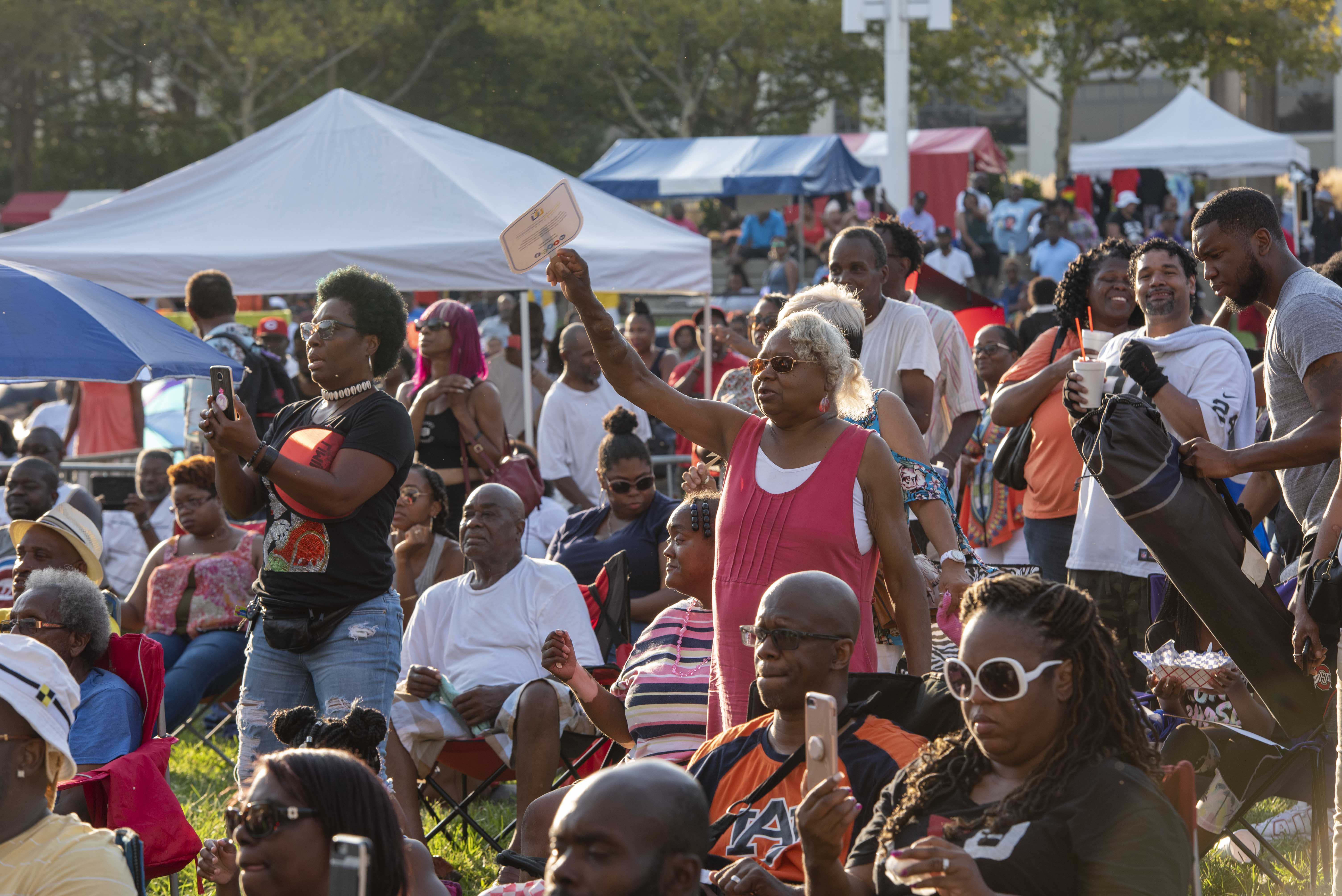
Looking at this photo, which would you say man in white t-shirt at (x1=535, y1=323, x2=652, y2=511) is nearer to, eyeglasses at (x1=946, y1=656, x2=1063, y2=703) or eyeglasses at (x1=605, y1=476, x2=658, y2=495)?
eyeglasses at (x1=605, y1=476, x2=658, y2=495)

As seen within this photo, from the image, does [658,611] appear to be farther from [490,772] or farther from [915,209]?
[915,209]

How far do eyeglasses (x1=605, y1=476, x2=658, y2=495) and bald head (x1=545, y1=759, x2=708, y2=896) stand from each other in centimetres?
425

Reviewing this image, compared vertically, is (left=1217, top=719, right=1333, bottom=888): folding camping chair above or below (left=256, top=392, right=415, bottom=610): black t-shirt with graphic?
below

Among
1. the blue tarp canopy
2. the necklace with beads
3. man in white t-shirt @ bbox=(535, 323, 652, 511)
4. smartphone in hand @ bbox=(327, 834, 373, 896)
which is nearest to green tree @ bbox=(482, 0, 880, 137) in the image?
the blue tarp canopy

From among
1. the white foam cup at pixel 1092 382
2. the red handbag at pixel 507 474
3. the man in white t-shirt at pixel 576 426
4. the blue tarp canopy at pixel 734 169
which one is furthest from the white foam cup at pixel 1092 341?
the blue tarp canopy at pixel 734 169

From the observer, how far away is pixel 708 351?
34.1 ft

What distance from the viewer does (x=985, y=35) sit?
33.1 m

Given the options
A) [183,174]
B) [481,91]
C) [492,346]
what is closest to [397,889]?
[183,174]

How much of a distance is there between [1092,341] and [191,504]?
14.5 ft

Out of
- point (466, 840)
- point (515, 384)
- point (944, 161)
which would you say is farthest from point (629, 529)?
point (944, 161)

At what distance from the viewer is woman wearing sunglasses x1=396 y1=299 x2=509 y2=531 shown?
757 centimetres

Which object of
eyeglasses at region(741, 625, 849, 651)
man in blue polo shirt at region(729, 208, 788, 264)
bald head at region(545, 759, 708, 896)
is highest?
bald head at region(545, 759, 708, 896)

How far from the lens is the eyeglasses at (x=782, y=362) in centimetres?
385

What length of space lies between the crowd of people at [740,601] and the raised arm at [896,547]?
1 cm
